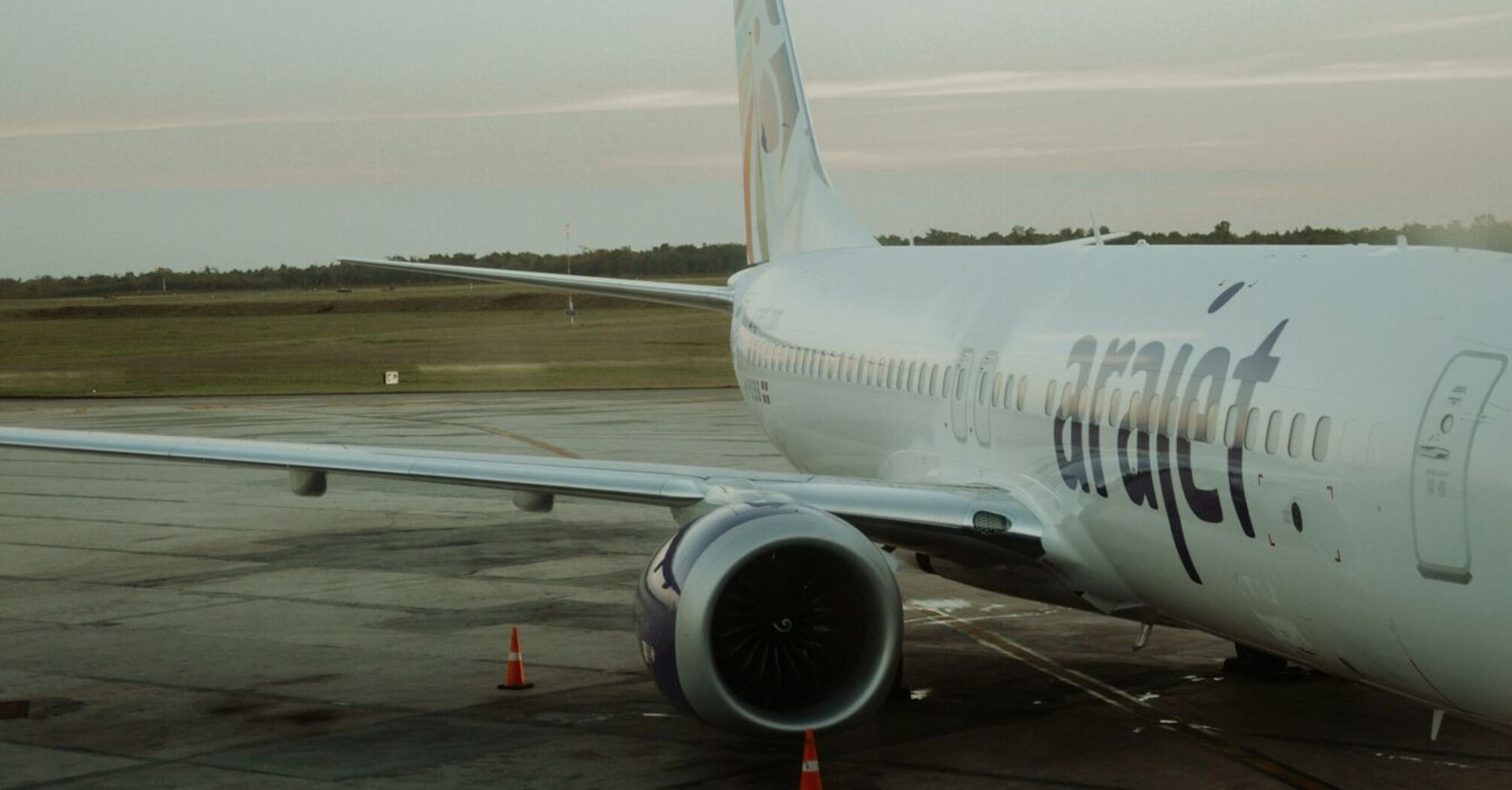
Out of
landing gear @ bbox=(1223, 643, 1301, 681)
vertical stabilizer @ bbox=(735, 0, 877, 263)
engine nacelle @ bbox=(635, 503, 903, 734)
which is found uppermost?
vertical stabilizer @ bbox=(735, 0, 877, 263)

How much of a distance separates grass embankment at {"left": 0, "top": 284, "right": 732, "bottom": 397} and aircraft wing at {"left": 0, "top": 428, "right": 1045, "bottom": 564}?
42.9 m

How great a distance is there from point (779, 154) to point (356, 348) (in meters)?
57.4

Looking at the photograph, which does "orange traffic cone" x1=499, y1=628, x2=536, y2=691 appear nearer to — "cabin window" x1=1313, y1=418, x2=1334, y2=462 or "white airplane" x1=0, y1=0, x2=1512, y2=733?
"white airplane" x1=0, y1=0, x2=1512, y2=733

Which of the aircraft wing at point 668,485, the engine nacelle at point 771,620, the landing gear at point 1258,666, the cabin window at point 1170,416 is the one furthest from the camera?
the landing gear at point 1258,666

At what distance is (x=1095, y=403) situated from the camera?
13.6 meters

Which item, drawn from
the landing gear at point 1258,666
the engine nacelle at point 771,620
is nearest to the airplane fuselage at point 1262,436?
the engine nacelle at point 771,620

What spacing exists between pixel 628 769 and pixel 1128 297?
16.3 ft

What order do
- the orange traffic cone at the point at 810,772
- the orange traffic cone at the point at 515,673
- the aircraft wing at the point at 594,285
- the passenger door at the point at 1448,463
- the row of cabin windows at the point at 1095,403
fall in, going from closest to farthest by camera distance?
the passenger door at the point at 1448,463, the row of cabin windows at the point at 1095,403, the orange traffic cone at the point at 810,772, the orange traffic cone at the point at 515,673, the aircraft wing at the point at 594,285

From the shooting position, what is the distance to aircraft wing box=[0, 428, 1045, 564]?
47.3ft

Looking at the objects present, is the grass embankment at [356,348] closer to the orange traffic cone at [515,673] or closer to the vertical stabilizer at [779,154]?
the vertical stabilizer at [779,154]

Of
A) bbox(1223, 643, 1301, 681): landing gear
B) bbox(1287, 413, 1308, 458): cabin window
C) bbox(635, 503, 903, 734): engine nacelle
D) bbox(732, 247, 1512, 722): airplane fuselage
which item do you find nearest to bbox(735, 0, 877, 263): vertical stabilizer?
bbox(732, 247, 1512, 722): airplane fuselage

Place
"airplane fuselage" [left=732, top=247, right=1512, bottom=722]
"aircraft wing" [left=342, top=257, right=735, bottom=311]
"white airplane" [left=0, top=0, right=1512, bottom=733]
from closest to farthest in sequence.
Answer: "airplane fuselage" [left=732, top=247, right=1512, bottom=722] → "white airplane" [left=0, top=0, right=1512, bottom=733] → "aircraft wing" [left=342, top=257, right=735, bottom=311]

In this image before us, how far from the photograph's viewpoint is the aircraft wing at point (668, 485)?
1441cm

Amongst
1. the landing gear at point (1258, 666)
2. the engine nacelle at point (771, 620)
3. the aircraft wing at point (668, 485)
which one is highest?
the aircraft wing at point (668, 485)
